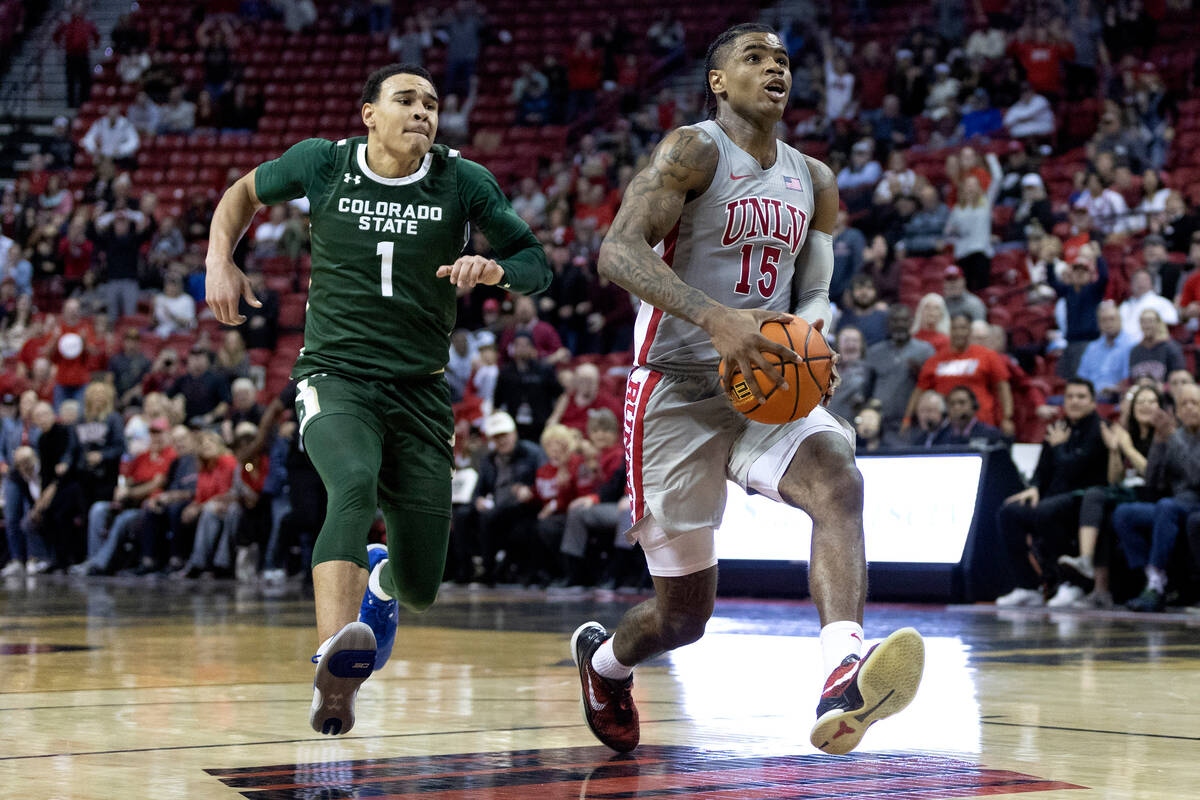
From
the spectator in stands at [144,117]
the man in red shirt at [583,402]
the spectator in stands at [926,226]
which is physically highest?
the spectator in stands at [144,117]

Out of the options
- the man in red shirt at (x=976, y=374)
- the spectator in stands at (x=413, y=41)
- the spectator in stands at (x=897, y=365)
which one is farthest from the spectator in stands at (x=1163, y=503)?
the spectator in stands at (x=413, y=41)

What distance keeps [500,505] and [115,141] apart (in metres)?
14.2

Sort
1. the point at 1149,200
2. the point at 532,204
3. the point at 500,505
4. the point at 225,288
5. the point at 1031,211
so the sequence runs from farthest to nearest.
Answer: the point at 532,204 → the point at 1031,211 → the point at 1149,200 → the point at 500,505 → the point at 225,288

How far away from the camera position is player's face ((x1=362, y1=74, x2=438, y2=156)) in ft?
17.7

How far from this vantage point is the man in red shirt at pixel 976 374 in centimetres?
1315

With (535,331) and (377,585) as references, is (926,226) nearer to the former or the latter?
(535,331)

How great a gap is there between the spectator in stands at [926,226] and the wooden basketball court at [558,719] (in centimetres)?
737

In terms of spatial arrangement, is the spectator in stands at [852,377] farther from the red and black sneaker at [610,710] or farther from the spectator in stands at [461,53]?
the spectator in stands at [461,53]

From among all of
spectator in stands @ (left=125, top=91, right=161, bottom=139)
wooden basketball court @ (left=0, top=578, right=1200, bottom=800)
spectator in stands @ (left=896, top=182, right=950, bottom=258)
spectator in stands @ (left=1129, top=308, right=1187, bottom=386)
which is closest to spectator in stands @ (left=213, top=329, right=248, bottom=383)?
spectator in stands @ (left=896, top=182, right=950, bottom=258)

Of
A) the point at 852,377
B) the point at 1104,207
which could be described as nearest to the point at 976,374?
the point at 852,377

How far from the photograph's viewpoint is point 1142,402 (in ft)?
38.1

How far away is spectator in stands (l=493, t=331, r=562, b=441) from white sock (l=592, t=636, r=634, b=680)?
11.3 meters

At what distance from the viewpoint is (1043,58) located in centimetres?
1898

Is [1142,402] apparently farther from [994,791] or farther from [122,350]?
[122,350]
